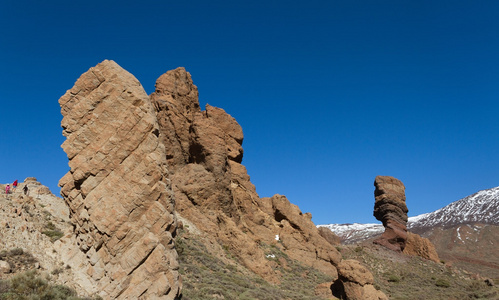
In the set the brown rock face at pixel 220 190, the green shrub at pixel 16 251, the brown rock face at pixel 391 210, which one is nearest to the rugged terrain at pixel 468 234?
the brown rock face at pixel 391 210

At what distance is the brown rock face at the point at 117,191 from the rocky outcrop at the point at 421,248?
2125 inches

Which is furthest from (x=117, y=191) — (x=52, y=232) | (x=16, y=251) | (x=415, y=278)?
(x=415, y=278)

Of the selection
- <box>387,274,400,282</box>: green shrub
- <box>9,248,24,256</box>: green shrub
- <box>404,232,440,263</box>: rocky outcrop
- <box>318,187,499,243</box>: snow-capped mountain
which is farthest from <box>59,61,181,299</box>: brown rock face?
<box>318,187,499,243</box>: snow-capped mountain

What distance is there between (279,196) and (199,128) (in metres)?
16.3

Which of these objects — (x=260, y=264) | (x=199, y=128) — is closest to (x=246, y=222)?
(x=260, y=264)

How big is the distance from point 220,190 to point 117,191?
21666 mm

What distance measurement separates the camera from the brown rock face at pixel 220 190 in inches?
1347

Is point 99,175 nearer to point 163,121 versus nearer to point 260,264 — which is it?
point 260,264

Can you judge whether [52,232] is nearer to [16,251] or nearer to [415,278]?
[16,251]

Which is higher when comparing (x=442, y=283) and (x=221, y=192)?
(x=221, y=192)

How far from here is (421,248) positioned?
5844 cm

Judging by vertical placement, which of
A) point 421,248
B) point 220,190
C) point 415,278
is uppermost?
point 421,248

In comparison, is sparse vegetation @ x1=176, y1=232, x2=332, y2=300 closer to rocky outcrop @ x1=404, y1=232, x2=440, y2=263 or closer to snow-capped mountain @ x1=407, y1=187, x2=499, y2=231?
rocky outcrop @ x1=404, y1=232, x2=440, y2=263

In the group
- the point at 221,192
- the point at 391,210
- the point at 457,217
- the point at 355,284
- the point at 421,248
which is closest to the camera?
the point at 355,284
